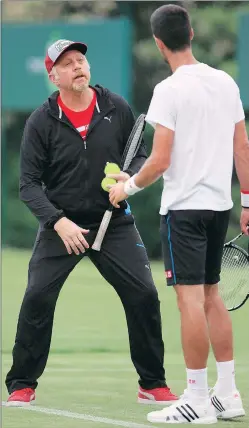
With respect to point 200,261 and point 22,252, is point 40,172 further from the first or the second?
point 22,252

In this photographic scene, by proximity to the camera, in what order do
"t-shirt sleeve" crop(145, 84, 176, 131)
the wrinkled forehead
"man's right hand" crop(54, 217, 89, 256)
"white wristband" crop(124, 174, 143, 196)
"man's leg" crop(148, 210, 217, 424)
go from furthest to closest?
→ the wrinkled forehead, "man's right hand" crop(54, 217, 89, 256), "white wristband" crop(124, 174, 143, 196), "man's leg" crop(148, 210, 217, 424), "t-shirt sleeve" crop(145, 84, 176, 131)

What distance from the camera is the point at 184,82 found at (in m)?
6.68

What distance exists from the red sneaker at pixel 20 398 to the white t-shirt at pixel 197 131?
1.52m

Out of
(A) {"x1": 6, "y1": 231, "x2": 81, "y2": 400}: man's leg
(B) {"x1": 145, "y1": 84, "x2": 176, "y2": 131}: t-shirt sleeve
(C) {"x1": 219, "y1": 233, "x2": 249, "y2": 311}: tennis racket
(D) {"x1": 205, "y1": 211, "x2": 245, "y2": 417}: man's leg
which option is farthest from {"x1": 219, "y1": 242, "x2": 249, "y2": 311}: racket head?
(B) {"x1": 145, "y1": 84, "x2": 176, "y2": 131}: t-shirt sleeve

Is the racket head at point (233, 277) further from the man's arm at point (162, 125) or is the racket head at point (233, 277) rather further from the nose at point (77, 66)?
the nose at point (77, 66)

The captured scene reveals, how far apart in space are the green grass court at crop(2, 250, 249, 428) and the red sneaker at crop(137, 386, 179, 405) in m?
0.09

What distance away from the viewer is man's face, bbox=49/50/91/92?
7.57m

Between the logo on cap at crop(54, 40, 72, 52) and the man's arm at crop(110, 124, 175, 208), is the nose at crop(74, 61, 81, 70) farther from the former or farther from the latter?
the man's arm at crop(110, 124, 175, 208)

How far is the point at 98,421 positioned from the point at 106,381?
1.84m

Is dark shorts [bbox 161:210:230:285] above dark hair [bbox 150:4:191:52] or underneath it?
underneath

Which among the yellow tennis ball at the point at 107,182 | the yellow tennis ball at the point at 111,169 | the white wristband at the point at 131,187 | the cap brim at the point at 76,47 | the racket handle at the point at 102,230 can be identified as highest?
the cap brim at the point at 76,47

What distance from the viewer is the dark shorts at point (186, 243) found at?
6.77 metres

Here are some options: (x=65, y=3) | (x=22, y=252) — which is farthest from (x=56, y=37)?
(x=65, y=3)

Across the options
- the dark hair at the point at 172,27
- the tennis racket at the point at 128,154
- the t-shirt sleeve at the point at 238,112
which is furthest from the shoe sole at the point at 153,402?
the dark hair at the point at 172,27
